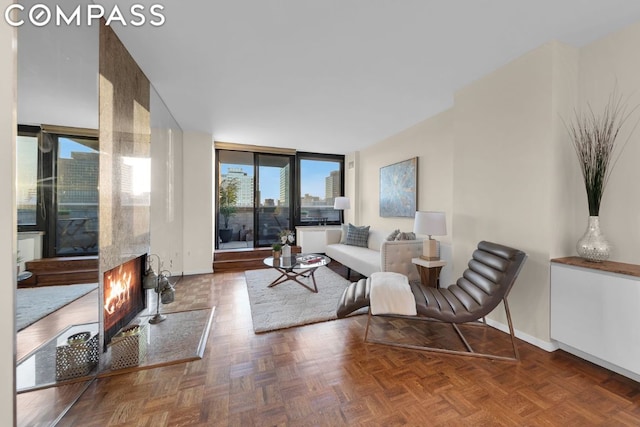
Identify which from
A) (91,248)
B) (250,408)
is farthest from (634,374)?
(91,248)

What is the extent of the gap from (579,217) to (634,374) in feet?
3.97

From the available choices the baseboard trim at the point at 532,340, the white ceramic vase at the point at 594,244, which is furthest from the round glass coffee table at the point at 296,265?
the white ceramic vase at the point at 594,244

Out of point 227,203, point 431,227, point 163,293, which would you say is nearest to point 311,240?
point 227,203

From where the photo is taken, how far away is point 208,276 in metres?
4.43

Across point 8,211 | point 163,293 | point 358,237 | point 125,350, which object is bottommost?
point 125,350

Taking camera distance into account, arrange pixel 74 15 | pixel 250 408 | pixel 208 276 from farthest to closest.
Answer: pixel 208 276, pixel 74 15, pixel 250 408

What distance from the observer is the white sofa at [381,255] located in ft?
10.5

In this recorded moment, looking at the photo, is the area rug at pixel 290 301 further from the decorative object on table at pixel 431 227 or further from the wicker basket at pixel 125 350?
the decorative object on table at pixel 431 227

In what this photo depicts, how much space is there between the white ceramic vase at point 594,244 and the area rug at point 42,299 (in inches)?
148

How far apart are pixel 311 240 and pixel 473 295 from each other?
12.9ft

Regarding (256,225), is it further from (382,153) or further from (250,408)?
(250,408)

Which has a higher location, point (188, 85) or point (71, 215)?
point (188, 85)

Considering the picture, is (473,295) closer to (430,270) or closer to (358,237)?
(430,270)

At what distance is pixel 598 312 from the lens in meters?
1.80
